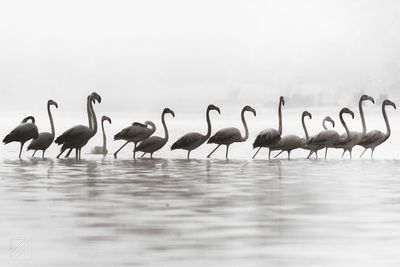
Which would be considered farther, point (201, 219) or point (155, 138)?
point (155, 138)

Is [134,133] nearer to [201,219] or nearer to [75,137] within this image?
[75,137]

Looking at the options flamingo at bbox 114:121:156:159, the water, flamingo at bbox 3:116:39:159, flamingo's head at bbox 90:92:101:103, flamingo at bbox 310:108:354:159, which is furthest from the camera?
flamingo's head at bbox 90:92:101:103

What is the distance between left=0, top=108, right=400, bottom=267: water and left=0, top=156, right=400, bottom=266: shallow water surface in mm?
13

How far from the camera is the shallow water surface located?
9188 millimetres

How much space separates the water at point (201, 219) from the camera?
918 cm

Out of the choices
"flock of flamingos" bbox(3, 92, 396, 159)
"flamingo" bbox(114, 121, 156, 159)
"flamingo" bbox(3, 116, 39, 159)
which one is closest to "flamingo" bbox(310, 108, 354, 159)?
"flock of flamingos" bbox(3, 92, 396, 159)

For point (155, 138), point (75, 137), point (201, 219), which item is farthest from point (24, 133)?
point (201, 219)

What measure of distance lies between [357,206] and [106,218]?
13.5 feet

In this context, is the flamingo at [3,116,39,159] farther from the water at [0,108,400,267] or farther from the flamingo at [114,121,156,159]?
the water at [0,108,400,267]

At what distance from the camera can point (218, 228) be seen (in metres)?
11.4

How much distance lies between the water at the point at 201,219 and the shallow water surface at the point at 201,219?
13 millimetres

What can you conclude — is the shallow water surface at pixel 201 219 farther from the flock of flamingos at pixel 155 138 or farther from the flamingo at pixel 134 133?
the flamingo at pixel 134 133

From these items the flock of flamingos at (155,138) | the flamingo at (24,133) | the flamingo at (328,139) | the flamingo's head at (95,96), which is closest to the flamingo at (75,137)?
the flock of flamingos at (155,138)

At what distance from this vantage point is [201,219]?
40.5 ft
